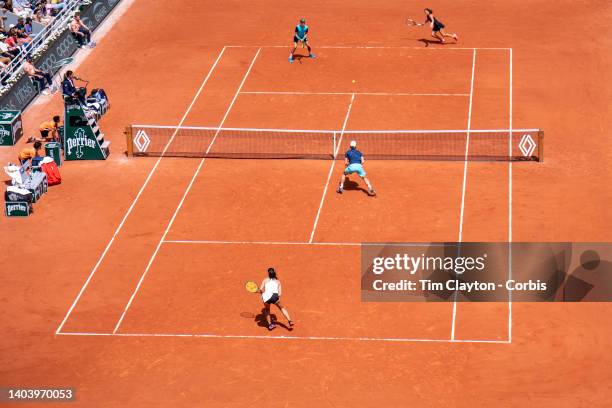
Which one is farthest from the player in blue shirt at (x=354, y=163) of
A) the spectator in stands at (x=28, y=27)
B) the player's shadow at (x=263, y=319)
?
the spectator in stands at (x=28, y=27)

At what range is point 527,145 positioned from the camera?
42688mm

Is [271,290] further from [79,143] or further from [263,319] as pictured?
[79,143]

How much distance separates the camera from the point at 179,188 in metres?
41.2

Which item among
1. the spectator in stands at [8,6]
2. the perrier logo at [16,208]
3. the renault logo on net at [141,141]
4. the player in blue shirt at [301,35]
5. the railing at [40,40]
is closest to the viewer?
the perrier logo at [16,208]

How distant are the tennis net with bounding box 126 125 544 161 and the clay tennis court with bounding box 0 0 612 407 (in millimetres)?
405

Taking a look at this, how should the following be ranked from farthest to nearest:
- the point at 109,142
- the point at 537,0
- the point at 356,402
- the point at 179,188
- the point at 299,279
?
the point at 537,0
the point at 109,142
the point at 179,188
the point at 299,279
the point at 356,402

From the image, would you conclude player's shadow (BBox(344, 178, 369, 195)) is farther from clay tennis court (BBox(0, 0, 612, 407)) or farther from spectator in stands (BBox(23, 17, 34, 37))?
spectator in stands (BBox(23, 17, 34, 37))

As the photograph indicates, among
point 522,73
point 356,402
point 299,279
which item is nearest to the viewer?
point 356,402

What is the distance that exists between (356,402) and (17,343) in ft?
28.6

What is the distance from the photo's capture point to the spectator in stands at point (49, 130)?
44531 mm

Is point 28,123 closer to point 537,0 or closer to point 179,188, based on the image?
point 179,188

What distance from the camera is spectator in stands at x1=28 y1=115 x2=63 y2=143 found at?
146ft

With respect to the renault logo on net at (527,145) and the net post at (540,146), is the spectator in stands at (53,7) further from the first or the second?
the net post at (540,146)

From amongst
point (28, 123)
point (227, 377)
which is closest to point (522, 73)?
point (28, 123)
